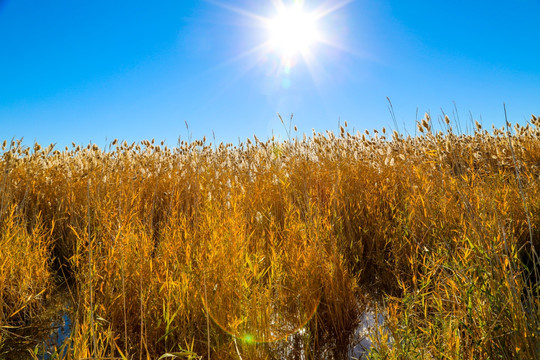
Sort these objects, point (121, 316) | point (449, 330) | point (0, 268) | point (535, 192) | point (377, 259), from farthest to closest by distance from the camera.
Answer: point (535, 192) < point (377, 259) < point (0, 268) < point (121, 316) < point (449, 330)

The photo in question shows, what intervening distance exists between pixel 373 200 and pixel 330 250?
0.82 m

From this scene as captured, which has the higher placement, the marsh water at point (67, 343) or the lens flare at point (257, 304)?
the lens flare at point (257, 304)

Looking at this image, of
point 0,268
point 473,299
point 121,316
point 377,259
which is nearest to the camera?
point 473,299

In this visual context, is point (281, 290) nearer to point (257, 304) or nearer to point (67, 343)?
point (257, 304)

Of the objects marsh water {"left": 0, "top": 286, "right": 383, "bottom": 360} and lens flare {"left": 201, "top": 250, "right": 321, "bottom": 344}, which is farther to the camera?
marsh water {"left": 0, "top": 286, "right": 383, "bottom": 360}

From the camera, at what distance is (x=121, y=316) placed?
1526 millimetres

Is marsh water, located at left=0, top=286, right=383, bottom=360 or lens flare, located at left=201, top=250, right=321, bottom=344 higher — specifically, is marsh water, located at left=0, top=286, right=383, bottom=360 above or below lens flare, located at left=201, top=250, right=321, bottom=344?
below

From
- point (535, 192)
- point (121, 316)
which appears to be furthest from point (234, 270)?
point (535, 192)

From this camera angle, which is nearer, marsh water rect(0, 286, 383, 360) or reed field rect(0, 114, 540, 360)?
reed field rect(0, 114, 540, 360)

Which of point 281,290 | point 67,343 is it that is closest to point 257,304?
point 281,290

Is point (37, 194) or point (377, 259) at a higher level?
point (37, 194)

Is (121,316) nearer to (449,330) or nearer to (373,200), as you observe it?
(449,330)

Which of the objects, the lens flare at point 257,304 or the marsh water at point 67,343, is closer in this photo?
the lens flare at point 257,304

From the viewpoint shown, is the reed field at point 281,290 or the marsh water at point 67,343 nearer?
the reed field at point 281,290
